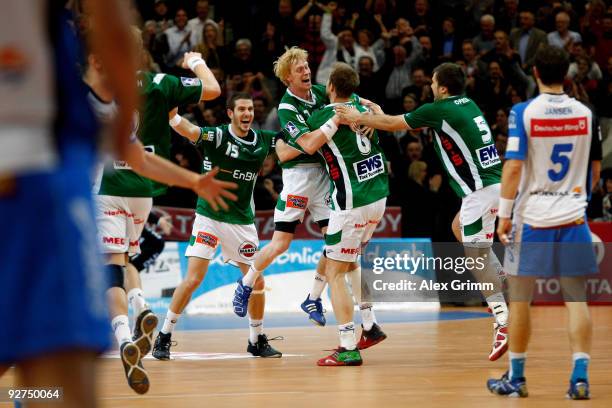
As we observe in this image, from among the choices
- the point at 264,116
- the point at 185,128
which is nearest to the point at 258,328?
the point at 185,128

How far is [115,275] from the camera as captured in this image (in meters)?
6.93

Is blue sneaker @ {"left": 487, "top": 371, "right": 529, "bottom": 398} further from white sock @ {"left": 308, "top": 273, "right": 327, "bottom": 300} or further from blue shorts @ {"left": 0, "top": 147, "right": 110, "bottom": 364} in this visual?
blue shorts @ {"left": 0, "top": 147, "right": 110, "bottom": 364}

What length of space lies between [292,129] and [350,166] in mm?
659

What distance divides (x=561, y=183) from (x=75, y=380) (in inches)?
183

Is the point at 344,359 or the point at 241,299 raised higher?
the point at 241,299

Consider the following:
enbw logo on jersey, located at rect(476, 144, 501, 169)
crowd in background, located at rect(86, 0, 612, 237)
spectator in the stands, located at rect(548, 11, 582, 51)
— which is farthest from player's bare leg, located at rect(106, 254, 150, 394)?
spectator in the stands, located at rect(548, 11, 582, 51)

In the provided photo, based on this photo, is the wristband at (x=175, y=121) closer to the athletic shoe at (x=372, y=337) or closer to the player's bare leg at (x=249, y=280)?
the player's bare leg at (x=249, y=280)

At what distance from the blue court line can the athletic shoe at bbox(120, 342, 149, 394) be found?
559 cm

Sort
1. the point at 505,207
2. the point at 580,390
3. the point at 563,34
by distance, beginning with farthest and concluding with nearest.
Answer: the point at 563,34, the point at 505,207, the point at 580,390

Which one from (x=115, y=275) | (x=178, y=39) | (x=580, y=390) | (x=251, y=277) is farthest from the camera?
(x=178, y=39)

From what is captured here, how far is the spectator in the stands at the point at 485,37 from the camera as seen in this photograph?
17703 millimetres

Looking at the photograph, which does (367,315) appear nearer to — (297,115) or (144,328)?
(297,115)

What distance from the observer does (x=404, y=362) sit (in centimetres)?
840

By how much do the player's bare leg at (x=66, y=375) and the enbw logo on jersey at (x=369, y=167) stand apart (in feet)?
21.0
